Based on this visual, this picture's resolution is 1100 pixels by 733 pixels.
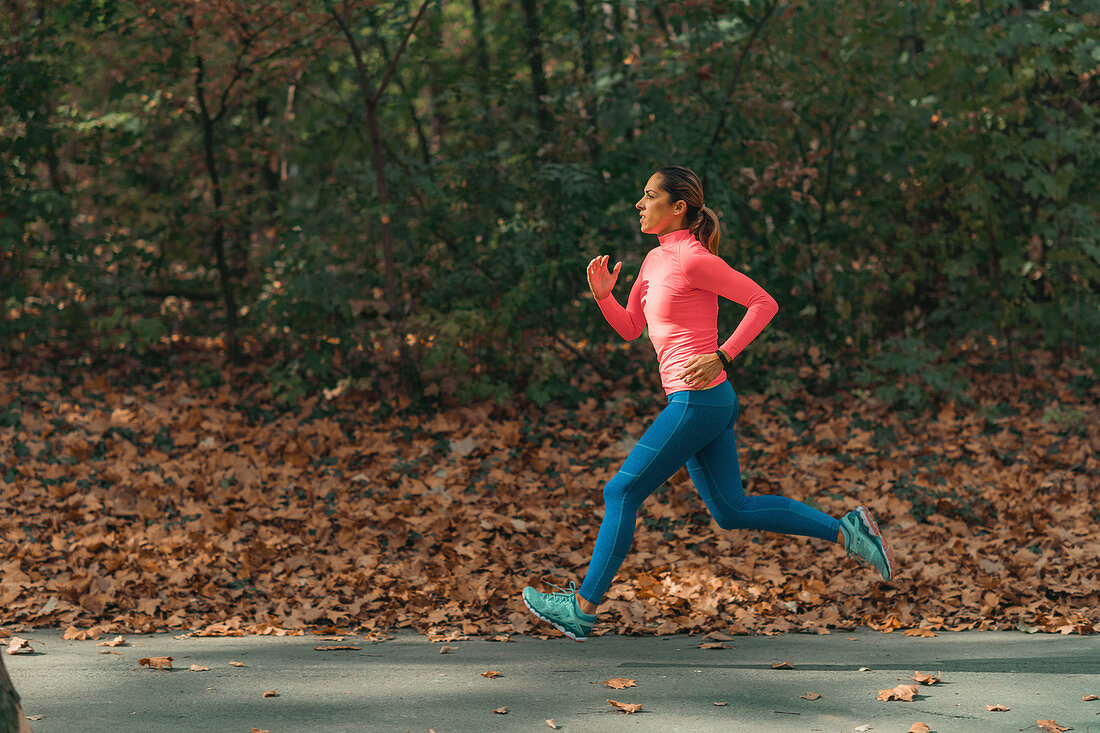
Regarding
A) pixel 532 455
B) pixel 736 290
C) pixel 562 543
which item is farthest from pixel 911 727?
pixel 532 455

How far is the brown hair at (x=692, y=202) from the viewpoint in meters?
4.22

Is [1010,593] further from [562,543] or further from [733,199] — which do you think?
[733,199]

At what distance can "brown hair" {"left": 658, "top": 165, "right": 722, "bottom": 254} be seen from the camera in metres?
4.22

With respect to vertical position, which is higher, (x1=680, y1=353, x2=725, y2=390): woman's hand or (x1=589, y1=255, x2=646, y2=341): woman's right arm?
(x1=589, y1=255, x2=646, y2=341): woman's right arm

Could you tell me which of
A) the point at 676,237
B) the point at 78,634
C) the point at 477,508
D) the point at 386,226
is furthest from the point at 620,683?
the point at 386,226

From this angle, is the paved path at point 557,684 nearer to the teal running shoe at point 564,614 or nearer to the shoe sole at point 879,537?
the teal running shoe at point 564,614

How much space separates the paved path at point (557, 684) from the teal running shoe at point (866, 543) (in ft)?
1.38

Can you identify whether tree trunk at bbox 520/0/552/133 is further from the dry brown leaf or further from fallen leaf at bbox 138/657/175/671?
fallen leaf at bbox 138/657/175/671

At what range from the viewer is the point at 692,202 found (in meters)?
4.25

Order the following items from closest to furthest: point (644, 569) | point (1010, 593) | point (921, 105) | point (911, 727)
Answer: point (911, 727)
point (1010, 593)
point (644, 569)
point (921, 105)

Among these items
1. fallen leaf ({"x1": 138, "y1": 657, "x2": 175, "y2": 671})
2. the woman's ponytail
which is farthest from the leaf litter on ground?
the woman's ponytail

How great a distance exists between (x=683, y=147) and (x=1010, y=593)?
4547mm

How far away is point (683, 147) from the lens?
8.65m

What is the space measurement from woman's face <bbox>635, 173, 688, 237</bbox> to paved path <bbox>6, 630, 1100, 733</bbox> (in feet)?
6.06
